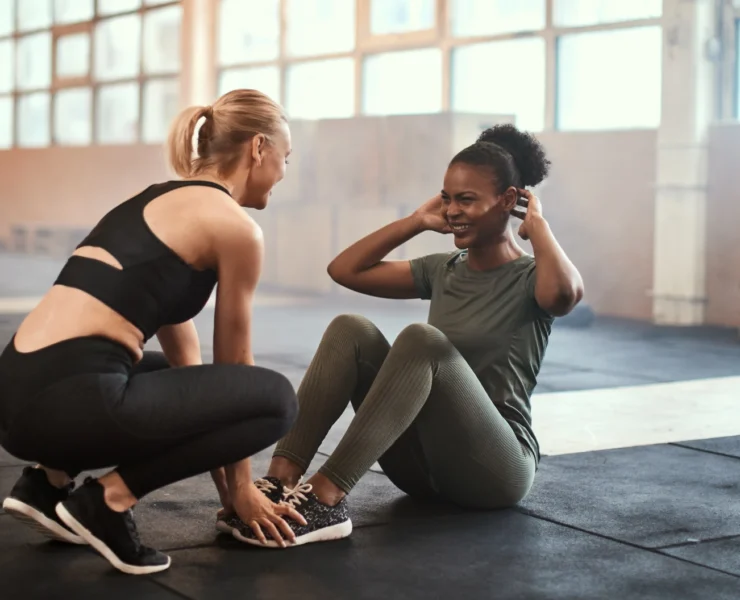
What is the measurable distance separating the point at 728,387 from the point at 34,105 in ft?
32.6

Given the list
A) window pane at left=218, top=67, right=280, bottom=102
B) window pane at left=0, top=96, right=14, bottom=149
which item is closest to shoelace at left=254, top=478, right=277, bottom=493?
window pane at left=218, top=67, right=280, bottom=102

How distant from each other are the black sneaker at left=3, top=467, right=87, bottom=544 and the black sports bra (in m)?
0.37

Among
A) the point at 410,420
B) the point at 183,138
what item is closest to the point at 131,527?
the point at 410,420

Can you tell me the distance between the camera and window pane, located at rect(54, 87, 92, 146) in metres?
12.0

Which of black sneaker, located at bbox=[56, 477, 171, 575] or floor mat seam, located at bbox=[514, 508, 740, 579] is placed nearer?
black sneaker, located at bbox=[56, 477, 171, 575]

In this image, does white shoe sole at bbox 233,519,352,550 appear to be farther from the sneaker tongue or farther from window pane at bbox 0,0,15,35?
window pane at bbox 0,0,15,35

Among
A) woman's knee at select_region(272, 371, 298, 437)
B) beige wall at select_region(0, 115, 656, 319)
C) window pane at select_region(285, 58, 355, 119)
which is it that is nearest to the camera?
woman's knee at select_region(272, 371, 298, 437)

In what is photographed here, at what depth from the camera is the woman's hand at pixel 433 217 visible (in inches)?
98.0

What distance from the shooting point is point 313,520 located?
224 centimetres

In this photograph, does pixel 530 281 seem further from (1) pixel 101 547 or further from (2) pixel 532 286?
(1) pixel 101 547

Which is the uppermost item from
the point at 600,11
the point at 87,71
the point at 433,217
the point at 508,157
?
the point at 87,71

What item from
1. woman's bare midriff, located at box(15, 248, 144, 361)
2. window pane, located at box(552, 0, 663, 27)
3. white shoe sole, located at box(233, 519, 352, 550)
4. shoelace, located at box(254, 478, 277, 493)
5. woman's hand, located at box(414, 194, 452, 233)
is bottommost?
white shoe sole, located at box(233, 519, 352, 550)

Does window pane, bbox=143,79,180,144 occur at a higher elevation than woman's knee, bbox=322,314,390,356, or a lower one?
higher

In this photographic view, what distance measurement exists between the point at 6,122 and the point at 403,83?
20.7ft
